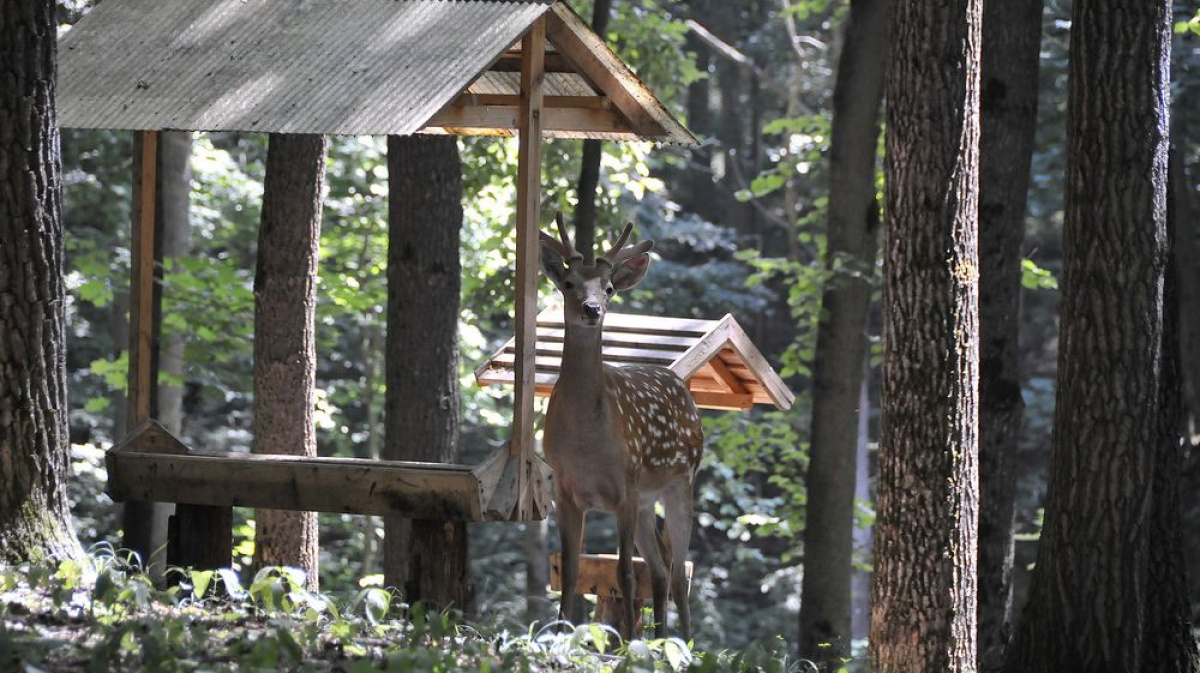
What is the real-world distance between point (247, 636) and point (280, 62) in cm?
275

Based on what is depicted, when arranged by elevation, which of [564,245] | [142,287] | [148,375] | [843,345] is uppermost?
[564,245]

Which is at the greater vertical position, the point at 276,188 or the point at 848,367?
the point at 276,188

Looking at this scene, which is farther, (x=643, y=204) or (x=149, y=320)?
(x=643, y=204)

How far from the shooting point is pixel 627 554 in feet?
26.6

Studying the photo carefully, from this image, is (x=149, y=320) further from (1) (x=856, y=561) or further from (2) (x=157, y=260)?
(1) (x=856, y=561)

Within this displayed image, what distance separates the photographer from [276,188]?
984 cm

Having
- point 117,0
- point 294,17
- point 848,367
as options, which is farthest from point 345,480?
point 848,367

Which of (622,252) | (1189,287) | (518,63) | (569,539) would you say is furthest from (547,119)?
(1189,287)

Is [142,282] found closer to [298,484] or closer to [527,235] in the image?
[298,484]

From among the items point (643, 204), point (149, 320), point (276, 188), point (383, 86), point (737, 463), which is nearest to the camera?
point (383, 86)

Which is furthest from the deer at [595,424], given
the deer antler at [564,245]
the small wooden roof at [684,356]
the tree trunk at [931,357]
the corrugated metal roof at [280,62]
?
the tree trunk at [931,357]

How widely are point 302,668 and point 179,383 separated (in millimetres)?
9251

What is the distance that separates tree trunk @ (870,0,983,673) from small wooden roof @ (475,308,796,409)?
2640 mm

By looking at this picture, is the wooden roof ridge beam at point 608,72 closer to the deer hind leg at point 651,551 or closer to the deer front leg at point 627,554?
the deer front leg at point 627,554
